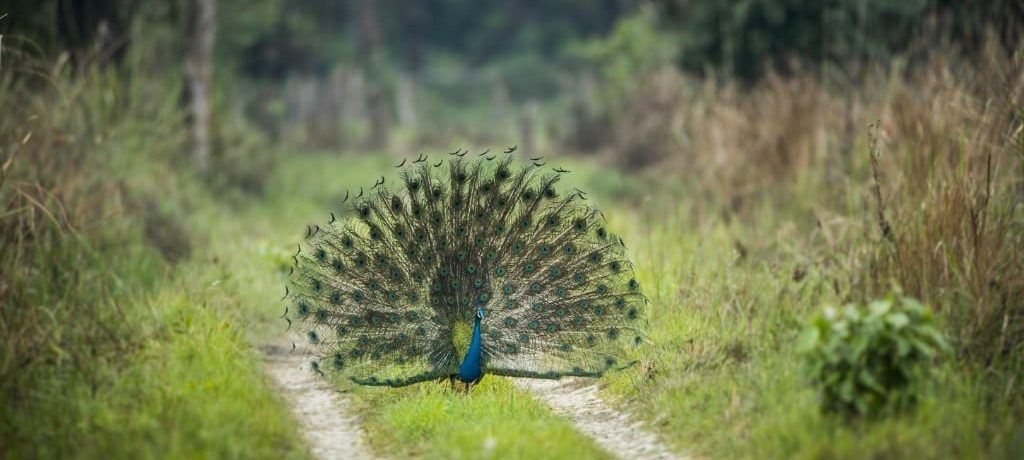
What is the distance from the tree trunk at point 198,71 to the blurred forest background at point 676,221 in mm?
37

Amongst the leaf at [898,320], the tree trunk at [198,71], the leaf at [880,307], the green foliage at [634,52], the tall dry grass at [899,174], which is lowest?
the leaf at [898,320]

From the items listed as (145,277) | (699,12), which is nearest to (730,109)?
(699,12)

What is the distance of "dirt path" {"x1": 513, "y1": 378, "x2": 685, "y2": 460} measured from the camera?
21.8 ft

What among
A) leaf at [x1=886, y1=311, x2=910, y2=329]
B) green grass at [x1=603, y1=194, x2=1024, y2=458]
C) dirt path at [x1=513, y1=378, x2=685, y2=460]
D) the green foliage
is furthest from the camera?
the green foliage

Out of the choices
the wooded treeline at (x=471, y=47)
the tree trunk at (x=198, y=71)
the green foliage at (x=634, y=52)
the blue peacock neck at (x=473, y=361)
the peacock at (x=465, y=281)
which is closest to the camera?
the blue peacock neck at (x=473, y=361)

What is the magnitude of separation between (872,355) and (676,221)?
5.85 meters

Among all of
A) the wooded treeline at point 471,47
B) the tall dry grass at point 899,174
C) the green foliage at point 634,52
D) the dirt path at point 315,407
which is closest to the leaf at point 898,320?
the tall dry grass at point 899,174

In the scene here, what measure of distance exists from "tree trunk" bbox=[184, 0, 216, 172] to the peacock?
9586 mm

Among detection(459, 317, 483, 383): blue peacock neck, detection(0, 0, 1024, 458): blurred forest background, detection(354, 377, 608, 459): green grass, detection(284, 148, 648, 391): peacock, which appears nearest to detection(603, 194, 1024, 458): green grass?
detection(0, 0, 1024, 458): blurred forest background

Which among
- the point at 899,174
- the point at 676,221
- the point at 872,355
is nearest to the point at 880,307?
the point at 872,355

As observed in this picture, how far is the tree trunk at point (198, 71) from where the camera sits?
16734mm

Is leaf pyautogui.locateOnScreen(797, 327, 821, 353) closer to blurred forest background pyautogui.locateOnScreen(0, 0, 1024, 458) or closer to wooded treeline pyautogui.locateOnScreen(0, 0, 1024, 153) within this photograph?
blurred forest background pyautogui.locateOnScreen(0, 0, 1024, 458)

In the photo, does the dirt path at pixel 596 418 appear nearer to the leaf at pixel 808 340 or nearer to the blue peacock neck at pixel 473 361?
the blue peacock neck at pixel 473 361

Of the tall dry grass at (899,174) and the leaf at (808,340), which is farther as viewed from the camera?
the tall dry grass at (899,174)
